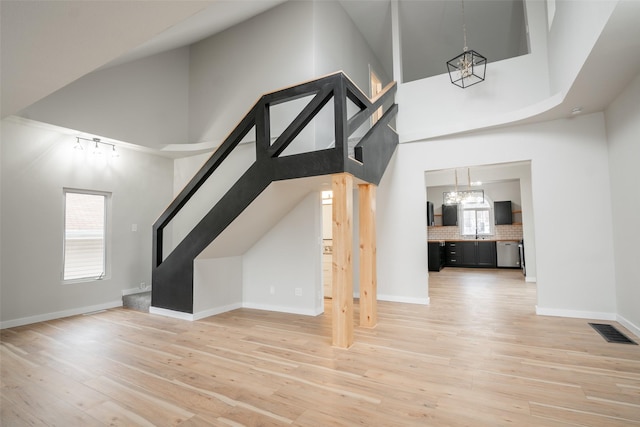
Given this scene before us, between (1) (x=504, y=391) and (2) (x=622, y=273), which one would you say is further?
(2) (x=622, y=273)

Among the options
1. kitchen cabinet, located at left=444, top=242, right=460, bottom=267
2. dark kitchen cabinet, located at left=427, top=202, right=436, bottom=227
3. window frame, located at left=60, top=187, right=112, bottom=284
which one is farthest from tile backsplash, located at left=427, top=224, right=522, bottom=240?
window frame, located at left=60, top=187, right=112, bottom=284

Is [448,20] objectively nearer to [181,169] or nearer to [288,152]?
[288,152]

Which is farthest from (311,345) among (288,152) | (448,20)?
(448,20)

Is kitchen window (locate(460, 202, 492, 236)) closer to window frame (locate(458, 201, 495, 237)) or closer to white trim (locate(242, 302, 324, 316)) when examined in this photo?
window frame (locate(458, 201, 495, 237))

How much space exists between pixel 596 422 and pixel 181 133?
23.3ft

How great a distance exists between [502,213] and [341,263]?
30.3ft

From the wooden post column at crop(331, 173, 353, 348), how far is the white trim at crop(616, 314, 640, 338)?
10.8 ft

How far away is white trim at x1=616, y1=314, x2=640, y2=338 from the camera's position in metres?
3.69

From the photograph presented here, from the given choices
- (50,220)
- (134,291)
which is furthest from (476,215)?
(50,220)

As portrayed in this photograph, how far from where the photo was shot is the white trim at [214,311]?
4.81 m

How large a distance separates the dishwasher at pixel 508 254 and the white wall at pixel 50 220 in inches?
391

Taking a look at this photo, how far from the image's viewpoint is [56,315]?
4.91 metres

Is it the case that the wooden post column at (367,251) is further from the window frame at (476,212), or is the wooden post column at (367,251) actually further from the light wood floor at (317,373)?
the window frame at (476,212)

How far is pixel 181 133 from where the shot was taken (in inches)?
261
